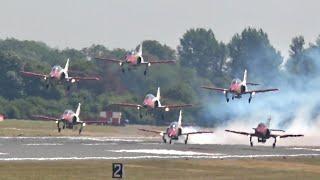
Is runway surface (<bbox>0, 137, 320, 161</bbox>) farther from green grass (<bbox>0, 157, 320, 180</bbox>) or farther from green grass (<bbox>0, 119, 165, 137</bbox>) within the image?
green grass (<bbox>0, 119, 165, 137</bbox>)

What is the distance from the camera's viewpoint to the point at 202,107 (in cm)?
18150

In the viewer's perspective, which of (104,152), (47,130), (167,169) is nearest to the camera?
(167,169)

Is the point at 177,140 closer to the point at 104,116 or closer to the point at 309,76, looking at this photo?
the point at 309,76

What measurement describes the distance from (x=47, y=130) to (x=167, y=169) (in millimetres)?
83569

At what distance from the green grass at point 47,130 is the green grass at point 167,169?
6086 centimetres

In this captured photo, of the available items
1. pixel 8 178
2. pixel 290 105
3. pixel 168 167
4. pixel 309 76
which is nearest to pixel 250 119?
pixel 290 105

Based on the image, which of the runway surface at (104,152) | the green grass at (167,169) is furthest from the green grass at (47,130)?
the green grass at (167,169)

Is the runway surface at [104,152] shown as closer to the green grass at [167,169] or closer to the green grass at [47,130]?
the green grass at [167,169]

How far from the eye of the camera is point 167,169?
81.1m

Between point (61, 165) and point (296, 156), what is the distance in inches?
1425

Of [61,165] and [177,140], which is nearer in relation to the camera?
[61,165]

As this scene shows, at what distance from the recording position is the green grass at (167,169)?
7318cm

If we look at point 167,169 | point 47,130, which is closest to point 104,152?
point 167,169

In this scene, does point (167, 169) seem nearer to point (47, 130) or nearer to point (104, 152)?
point (104, 152)
